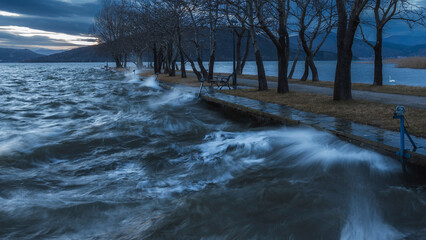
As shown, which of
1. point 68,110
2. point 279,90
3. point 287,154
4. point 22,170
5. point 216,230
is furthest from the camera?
point 68,110

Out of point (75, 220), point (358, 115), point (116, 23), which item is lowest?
point (75, 220)

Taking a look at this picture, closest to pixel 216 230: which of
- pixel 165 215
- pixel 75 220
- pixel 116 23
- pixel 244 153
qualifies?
pixel 165 215

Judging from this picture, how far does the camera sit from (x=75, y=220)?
16.5ft

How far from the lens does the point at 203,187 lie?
6.22 metres

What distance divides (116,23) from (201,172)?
64520 mm

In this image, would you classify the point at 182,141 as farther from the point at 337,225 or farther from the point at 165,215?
the point at 337,225

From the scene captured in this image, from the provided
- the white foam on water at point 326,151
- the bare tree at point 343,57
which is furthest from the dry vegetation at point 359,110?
the white foam on water at point 326,151

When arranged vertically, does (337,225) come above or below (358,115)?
below

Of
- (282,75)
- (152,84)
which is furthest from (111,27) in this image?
(282,75)

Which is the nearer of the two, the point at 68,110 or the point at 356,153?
the point at 356,153

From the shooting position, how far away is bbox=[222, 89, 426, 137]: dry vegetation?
7.81 metres

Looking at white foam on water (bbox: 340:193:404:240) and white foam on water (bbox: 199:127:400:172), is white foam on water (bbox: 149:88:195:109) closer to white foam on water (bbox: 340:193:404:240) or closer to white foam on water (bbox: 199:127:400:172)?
white foam on water (bbox: 199:127:400:172)

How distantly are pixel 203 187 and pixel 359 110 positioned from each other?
6.45m

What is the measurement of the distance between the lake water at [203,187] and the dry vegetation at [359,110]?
1589mm
